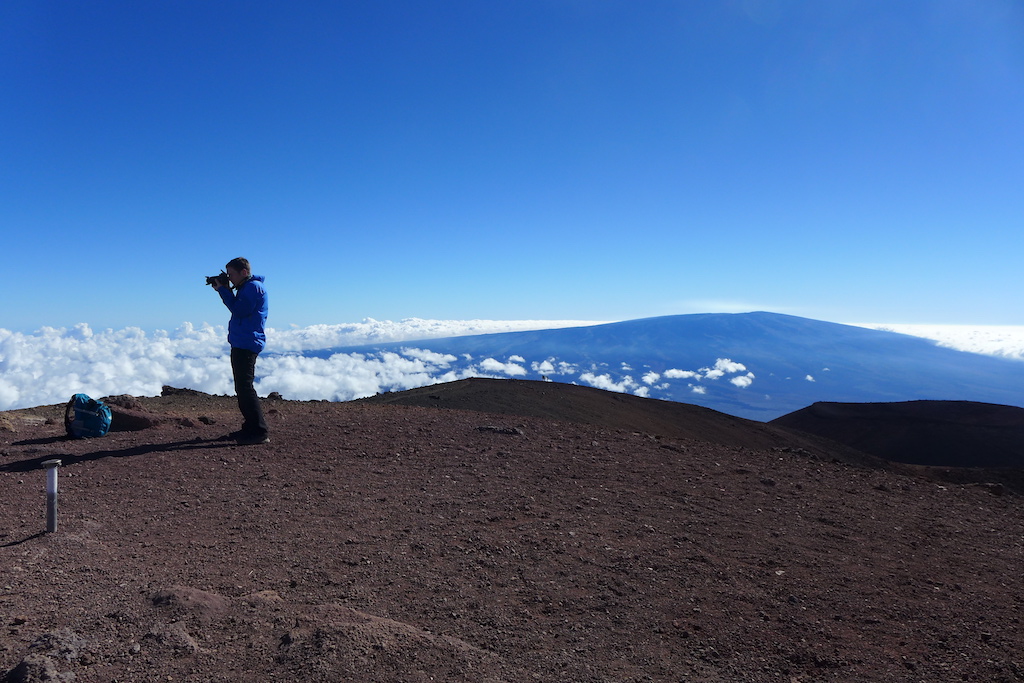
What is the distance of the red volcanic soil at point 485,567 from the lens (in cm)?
310

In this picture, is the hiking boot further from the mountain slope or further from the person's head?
the mountain slope

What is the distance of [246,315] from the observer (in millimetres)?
7742

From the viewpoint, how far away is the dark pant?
25.2 feet

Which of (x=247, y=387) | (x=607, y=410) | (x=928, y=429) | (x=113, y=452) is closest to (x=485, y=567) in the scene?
(x=247, y=387)

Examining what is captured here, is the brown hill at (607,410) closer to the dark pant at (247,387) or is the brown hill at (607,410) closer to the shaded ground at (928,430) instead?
the dark pant at (247,387)

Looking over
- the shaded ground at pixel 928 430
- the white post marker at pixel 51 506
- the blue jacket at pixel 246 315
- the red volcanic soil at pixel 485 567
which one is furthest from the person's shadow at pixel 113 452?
the shaded ground at pixel 928 430

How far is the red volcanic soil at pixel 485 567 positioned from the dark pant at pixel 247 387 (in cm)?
40

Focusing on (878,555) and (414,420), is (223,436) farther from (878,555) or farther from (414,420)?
(878,555)

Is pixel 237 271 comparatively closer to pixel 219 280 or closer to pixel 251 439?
pixel 219 280

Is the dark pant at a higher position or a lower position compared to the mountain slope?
higher

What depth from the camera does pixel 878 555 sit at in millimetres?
5047

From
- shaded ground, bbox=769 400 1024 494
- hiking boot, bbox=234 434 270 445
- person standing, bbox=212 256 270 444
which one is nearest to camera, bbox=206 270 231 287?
person standing, bbox=212 256 270 444

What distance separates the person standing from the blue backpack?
234 cm

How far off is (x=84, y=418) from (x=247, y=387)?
104 inches
